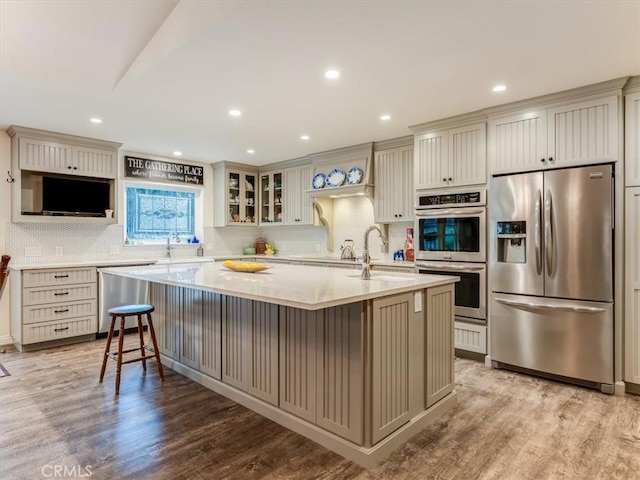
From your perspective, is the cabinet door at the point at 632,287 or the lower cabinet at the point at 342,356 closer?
the lower cabinet at the point at 342,356

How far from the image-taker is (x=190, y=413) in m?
2.62

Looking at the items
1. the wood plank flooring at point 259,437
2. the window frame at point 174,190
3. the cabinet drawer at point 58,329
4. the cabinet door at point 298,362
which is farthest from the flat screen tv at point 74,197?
the cabinet door at point 298,362

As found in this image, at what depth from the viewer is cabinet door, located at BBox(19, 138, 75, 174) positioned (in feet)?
14.1

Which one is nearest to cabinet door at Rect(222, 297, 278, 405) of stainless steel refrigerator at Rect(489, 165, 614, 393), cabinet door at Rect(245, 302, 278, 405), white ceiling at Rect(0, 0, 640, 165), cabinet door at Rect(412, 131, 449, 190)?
cabinet door at Rect(245, 302, 278, 405)

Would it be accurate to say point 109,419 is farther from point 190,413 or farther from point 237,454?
point 237,454

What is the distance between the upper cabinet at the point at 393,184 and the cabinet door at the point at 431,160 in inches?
15.6

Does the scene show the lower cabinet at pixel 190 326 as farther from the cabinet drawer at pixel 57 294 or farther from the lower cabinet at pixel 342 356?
the cabinet drawer at pixel 57 294

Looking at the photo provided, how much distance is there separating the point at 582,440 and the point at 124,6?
3844mm

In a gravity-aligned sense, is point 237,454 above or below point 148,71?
below

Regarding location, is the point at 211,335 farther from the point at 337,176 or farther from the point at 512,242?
the point at 337,176

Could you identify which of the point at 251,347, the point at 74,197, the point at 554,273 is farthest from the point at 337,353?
the point at 74,197

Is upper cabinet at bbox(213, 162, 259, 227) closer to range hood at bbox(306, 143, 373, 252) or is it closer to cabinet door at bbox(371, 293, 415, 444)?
range hood at bbox(306, 143, 373, 252)

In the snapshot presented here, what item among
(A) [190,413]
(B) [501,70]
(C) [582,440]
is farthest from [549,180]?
(A) [190,413]

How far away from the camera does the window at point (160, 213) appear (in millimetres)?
5570
